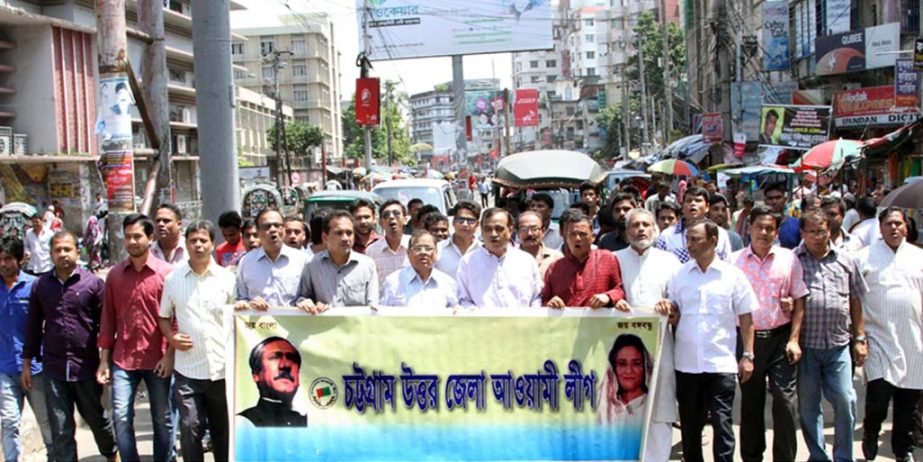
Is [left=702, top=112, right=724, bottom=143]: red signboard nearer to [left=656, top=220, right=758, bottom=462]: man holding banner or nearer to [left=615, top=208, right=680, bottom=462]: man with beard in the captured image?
[left=615, top=208, right=680, bottom=462]: man with beard

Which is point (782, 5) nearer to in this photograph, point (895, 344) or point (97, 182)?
point (97, 182)

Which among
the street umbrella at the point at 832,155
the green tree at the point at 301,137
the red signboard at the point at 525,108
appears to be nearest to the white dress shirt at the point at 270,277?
the street umbrella at the point at 832,155

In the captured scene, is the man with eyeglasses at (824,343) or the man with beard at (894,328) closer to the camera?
the man with eyeglasses at (824,343)

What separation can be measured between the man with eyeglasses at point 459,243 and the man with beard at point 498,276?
77cm

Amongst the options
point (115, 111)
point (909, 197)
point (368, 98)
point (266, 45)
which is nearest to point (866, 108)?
point (909, 197)

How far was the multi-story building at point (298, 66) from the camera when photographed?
9019 centimetres

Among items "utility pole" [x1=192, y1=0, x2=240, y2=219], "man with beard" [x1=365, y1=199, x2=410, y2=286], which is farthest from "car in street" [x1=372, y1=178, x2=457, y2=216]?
"man with beard" [x1=365, y1=199, x2=410, y2=286]

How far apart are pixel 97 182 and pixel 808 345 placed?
29.9m

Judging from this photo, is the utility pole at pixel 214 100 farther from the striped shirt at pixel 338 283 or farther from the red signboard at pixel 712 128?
the red signboard at pixel 712 128

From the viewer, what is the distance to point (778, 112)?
22.9 meters

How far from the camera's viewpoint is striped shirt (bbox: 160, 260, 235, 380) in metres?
5.41

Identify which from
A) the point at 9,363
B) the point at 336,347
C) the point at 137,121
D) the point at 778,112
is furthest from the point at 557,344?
the point at 137,121

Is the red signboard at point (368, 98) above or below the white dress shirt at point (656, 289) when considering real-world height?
above

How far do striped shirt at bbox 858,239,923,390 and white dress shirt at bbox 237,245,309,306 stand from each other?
3.66m
